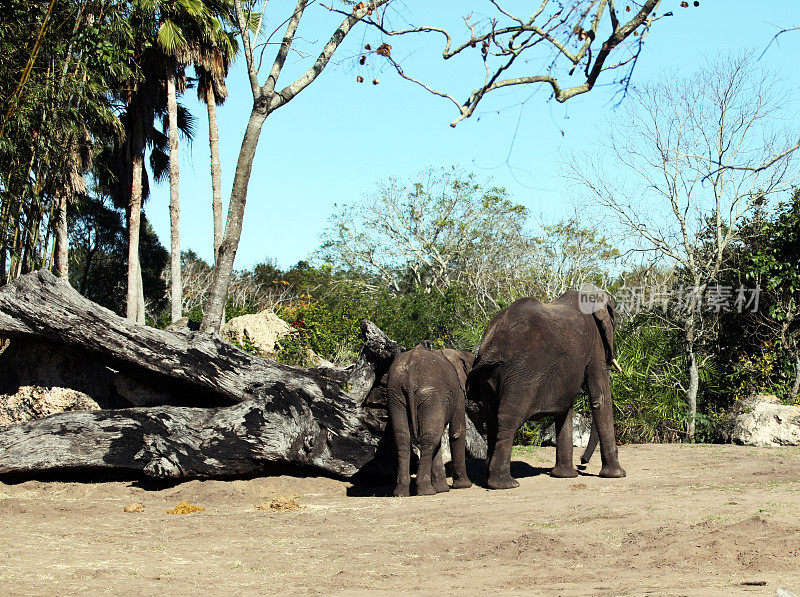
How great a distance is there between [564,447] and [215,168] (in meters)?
14.3

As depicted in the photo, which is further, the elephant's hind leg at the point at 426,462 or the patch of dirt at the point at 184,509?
the elephant's hind leg at the point at 426,462

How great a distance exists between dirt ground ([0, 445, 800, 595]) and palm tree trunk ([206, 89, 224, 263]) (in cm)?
1115

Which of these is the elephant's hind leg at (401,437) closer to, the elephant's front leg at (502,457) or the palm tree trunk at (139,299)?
the elephant's front leg at (502,457)

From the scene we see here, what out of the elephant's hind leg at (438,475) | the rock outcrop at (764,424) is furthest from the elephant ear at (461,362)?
the rock outcrop at (764,424)

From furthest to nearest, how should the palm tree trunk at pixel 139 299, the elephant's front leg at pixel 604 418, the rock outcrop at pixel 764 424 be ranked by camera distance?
the palm tree trunk at pixel 139 299, the rock outcrop at pixel 764 424, the elephant's front leg at pixel 604 418

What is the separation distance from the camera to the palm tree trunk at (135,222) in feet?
72.3

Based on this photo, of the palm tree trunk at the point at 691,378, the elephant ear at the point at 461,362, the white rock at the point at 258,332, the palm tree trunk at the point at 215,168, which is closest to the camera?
the elephant ear at the point at 461,362

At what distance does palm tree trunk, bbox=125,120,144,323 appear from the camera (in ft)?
72.3

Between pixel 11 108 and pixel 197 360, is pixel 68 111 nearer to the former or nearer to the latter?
pixel 11 108

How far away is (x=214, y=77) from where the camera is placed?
22.2 metres

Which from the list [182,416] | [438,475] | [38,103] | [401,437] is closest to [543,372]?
[438,475]

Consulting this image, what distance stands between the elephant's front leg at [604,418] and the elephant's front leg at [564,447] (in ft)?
1.15

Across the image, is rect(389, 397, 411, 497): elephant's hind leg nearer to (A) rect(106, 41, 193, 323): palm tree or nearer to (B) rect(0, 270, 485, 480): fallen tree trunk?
(B) rect(0, 270, 485, 480): fallen tree trunk

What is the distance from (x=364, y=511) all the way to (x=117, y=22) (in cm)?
836
